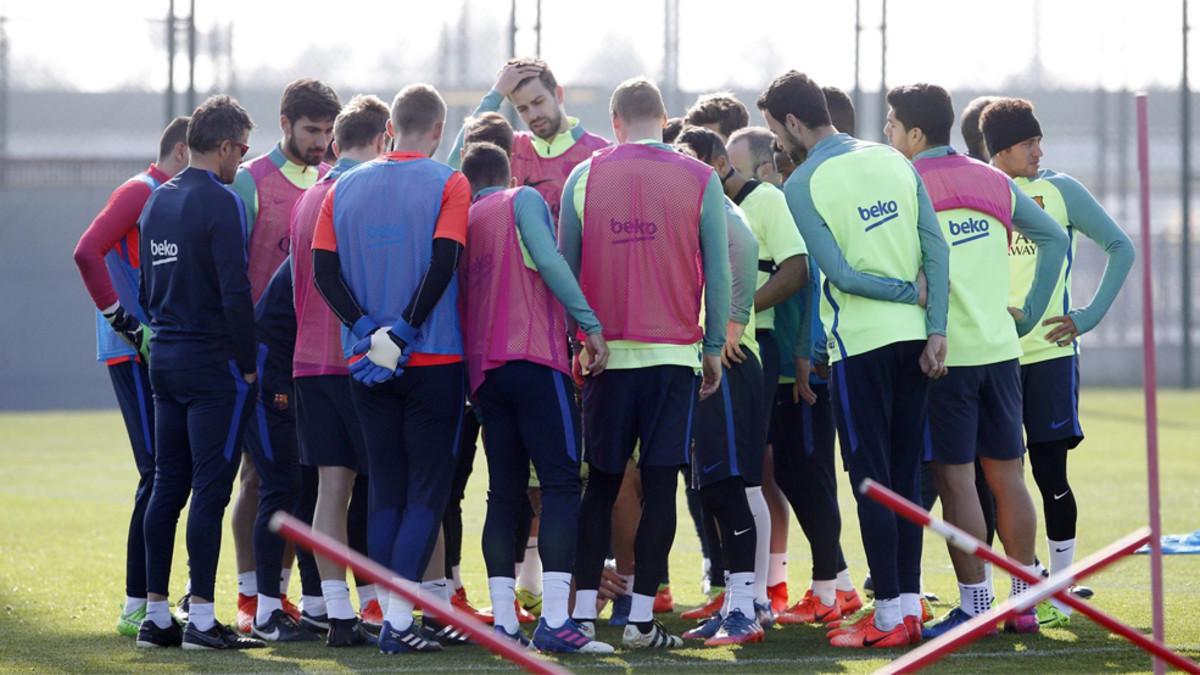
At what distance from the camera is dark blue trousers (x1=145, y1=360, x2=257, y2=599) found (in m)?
6.06

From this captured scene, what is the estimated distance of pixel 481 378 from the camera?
19.2 feet

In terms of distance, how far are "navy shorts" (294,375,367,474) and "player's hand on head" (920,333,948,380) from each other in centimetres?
199

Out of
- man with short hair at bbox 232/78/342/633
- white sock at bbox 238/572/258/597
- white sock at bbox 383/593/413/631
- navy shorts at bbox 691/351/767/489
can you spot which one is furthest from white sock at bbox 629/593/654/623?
white sock at bbox 238/572/258/597

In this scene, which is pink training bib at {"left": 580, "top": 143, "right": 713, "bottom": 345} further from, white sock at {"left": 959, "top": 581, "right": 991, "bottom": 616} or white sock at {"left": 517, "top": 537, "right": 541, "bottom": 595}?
white sock at {"left": 517, "top": 537, "right": 541, "bottom": 595}

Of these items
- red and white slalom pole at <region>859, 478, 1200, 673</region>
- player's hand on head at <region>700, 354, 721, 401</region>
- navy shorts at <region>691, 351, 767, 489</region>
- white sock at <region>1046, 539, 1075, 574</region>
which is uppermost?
player's hand on head at <region>700, 354, 721, 401</region>

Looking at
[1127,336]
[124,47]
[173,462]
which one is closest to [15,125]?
[124,47]

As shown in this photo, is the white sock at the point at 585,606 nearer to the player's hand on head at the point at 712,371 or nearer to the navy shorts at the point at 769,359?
the player's hand on head at the point at 712,371

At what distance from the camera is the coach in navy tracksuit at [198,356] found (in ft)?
19.7

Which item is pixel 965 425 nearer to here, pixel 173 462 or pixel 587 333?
pixel 587 333

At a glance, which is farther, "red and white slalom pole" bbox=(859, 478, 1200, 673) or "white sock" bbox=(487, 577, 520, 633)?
"white sock" bbox=(487, 577, 520, 633)

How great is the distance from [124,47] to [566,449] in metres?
16.4

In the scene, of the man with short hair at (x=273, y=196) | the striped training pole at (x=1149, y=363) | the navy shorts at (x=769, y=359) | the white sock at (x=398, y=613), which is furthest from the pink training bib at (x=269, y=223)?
the striped training pole at (x=1149, y=363)

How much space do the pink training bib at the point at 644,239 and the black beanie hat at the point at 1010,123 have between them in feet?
4.42

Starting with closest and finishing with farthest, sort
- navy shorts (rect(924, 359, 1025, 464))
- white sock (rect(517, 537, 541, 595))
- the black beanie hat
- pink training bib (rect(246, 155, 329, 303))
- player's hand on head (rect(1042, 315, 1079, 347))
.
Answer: navy shorts (rect(924, 359, 1025, 464)) → player's hand on head (rect(1042, 315, 1079, 347)) → the black beanie hat → pink training bib (rect(246, 155, 329, 303)) → white sock (rect(517, 537, 541, 595))
